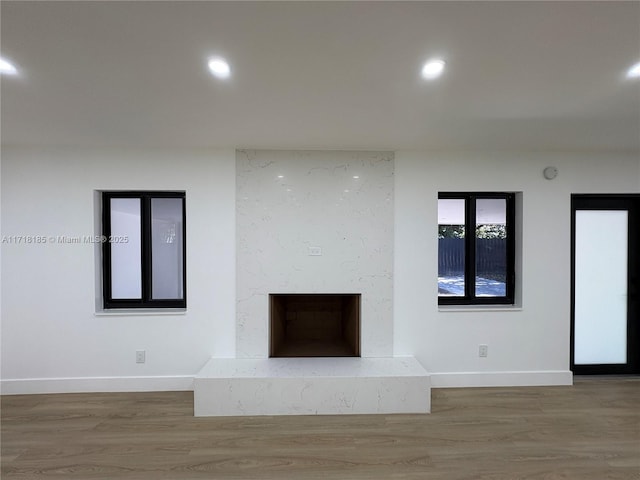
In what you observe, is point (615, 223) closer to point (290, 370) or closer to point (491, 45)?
point (491, 45)

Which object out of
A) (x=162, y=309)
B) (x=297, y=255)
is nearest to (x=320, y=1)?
(x=297, y=255)

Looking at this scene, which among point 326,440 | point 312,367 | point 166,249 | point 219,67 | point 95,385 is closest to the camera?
point 219,67

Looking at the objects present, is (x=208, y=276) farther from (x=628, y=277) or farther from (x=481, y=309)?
(x=628, y=277)

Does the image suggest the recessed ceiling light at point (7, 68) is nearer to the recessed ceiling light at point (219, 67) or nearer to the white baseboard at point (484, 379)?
the recessed ceiling light at point (219, 67)

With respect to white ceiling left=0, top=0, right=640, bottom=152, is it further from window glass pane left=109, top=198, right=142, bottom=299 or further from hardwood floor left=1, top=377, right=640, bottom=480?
hardwood floor left=1, top=377, right=640, bottom=480

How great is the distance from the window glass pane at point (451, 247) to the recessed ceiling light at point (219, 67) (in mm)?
2477

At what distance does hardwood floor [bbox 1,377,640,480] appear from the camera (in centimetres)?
210

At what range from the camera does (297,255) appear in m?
3.22

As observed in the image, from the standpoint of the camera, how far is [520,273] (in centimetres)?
335

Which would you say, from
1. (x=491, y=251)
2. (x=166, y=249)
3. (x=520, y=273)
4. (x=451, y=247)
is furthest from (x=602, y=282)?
(x=166, y=249)

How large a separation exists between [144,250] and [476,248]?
11.6 ft

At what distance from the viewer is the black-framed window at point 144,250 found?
10.9ft

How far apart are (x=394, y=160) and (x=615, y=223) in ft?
8.29

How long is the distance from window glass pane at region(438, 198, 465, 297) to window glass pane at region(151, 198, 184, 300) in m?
2.79
